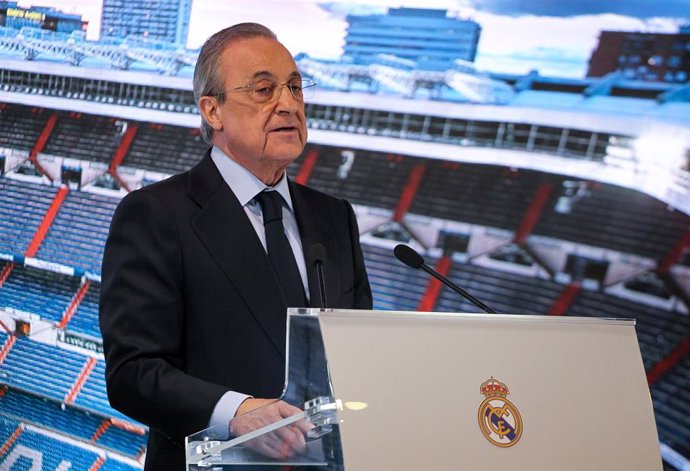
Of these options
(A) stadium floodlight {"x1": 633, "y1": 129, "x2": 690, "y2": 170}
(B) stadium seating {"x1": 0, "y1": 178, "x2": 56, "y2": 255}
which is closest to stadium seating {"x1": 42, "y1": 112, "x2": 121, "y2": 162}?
(B) stadium seating {"x1": 0, "y1": 178, "x2": 56, "y2": 255}

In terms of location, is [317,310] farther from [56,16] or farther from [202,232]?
[56,16]

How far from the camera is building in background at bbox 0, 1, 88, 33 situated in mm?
4066

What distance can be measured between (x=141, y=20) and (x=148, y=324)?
2.94 m

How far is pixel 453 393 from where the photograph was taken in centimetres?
107

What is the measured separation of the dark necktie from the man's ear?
18cm

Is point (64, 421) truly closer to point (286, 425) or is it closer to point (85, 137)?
point (85, 137)

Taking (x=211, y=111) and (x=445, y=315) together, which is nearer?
(x=445, y=315)

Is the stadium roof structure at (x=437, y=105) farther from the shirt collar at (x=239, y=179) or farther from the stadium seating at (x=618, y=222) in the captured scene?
the shirt collar at (x=239, y=179)

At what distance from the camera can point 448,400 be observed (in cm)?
106

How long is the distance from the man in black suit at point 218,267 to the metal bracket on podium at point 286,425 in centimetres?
20

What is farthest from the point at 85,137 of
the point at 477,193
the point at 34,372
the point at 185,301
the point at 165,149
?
the point at 185,301

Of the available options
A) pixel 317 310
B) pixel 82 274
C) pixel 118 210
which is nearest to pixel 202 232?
pixel 118 210

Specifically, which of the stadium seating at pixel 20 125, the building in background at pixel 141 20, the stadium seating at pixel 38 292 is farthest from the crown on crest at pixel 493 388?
the stadium seating at pixel 38 292

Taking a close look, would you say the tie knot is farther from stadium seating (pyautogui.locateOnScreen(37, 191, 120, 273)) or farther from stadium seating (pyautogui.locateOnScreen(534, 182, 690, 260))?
stadium seating (pyautogui.locateOnScreen(37, 191, 120, 273))
